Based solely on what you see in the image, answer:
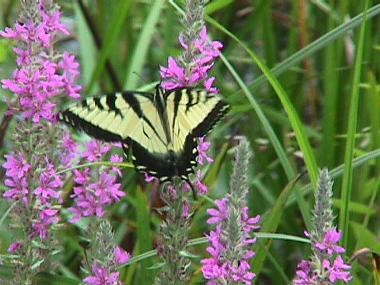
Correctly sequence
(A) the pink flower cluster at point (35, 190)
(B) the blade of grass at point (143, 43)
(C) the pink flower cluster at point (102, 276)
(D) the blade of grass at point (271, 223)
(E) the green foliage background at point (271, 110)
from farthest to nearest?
(B) the blade of grass at point (143, 43) → (E) the green foliage background at point (271, 110) → (D) the blade of grass at point (271, 223) → (A) the pink flower cluster at point (35, 190) → (C) the pink flower cluster at point (102, 276)

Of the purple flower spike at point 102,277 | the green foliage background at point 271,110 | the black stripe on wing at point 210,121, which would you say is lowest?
the green foliage background at point 271,110

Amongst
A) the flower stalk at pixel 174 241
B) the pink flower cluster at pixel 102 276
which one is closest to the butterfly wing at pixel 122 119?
the flower stalk at pixel 174 241

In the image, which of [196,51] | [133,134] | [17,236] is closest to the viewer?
[196,51]

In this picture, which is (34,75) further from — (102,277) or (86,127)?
(102,277)

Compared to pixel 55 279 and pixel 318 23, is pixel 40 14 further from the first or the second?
pixel 318 23

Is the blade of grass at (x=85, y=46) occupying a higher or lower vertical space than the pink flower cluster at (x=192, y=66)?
lower

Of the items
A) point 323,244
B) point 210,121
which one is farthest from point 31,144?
point 323,244

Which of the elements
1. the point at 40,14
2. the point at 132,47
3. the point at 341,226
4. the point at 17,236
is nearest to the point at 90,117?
the point at 40,14

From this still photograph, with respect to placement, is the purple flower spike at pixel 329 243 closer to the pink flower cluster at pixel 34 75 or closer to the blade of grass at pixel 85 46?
Result: the pink flower cluster at pixel 34 75
